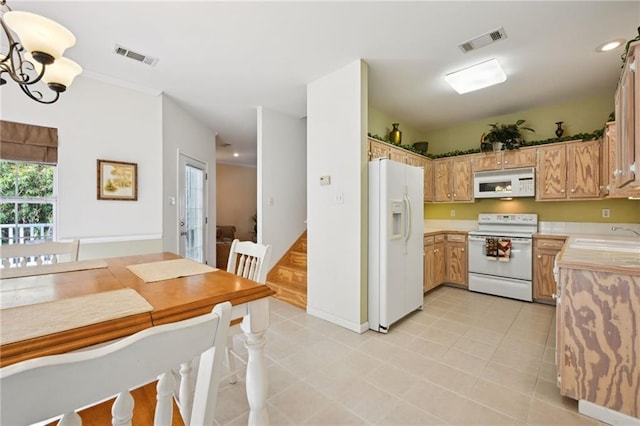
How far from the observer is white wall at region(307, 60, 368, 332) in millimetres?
2805

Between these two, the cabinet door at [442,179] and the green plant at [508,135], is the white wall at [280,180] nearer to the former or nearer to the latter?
the cabinet door at [442,179]

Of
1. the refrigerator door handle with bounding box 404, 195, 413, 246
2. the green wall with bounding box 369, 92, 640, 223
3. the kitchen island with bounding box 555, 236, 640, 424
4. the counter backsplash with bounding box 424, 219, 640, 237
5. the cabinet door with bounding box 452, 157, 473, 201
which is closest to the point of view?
the kitchen island with bounding box 555, 236, 640, 424

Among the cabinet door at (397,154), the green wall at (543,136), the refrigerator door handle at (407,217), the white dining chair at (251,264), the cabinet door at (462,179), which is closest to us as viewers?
the white dining chair at (251,264)

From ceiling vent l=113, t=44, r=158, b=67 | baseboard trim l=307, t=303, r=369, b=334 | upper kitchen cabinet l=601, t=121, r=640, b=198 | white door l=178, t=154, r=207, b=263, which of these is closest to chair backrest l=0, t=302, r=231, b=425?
baseboard trim l=307, t=303, r=369, b=334

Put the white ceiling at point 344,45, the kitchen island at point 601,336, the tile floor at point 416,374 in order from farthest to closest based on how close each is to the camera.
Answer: the white ceiling at point 344,45 < the tile floor at point 416,374 < the kitchen island at point 601,336

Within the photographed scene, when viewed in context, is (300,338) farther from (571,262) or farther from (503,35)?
(503,35)

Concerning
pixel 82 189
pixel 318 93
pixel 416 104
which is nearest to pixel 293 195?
pixel 318 93

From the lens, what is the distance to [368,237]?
9.57 ft

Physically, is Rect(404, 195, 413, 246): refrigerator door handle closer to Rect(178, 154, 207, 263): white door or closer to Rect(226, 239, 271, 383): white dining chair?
Rect(226, 239, 271, 383): white dining chair

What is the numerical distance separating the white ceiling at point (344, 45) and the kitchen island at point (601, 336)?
1.93 metres

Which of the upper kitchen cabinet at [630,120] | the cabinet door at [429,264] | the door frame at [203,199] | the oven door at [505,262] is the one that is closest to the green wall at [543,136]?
the oven door at [505,262]

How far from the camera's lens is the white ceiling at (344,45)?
2.05 meters

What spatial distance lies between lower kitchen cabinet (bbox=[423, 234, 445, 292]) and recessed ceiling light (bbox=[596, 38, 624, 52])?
256 cm

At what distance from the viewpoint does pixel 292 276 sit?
13.2 ft
